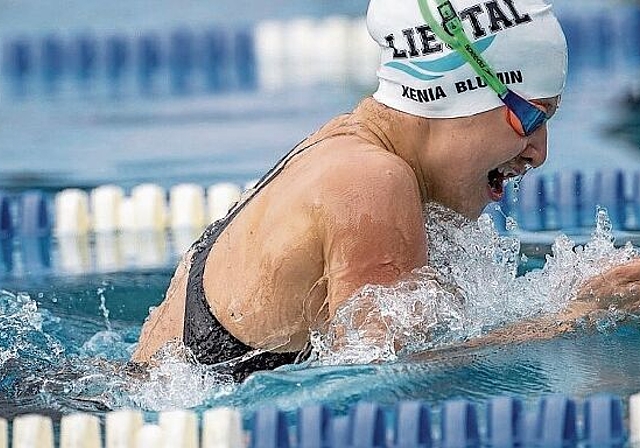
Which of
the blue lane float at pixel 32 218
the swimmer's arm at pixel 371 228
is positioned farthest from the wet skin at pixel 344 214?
the blue lane float at pixel 32 218

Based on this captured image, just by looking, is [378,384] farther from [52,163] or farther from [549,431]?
[52,163]

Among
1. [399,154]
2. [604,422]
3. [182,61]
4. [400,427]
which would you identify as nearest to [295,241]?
[399,154]

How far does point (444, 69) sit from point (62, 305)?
4.73 ft

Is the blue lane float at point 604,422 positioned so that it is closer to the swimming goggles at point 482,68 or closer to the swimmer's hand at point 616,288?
the swimmer's hand at point 616,288

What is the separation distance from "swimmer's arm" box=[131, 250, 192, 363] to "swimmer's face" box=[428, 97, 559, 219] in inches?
19.7

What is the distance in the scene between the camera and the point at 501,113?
253 centimetres

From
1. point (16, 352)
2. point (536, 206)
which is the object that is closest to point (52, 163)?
point (536, 206)

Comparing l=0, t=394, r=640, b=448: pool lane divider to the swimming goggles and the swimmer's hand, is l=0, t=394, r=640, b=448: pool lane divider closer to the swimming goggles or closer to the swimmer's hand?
the swimmer's hand

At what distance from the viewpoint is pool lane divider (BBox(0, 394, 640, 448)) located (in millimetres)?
2439

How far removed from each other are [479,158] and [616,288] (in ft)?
1.23

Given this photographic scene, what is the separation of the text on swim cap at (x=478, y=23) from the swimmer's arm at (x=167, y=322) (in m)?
0.59

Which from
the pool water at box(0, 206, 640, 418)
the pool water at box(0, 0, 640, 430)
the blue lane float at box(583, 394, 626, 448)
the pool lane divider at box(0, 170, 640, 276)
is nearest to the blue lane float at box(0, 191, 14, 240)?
the pool lane divider at box(0, 170, 640, 276)

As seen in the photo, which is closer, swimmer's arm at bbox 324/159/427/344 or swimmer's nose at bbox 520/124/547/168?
swimmer's arm at bbox 324/159/427/344

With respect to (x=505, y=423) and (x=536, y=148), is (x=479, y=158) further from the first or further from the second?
(x=505, y=423)
